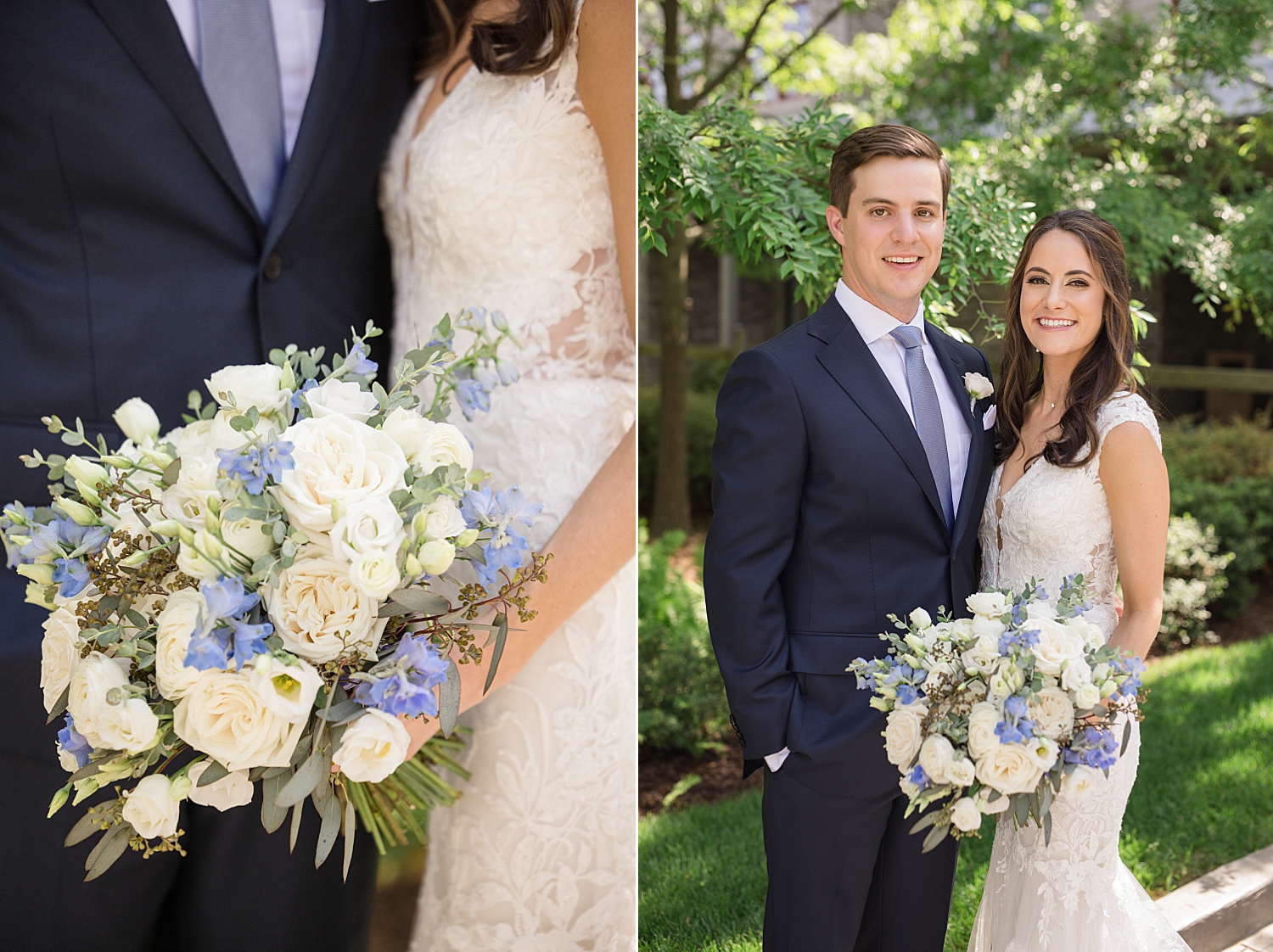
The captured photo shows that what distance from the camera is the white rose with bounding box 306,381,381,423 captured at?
58.3 inches

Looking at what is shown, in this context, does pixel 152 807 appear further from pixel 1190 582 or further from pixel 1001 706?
pixel 1190 582

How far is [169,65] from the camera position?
6.27 ft

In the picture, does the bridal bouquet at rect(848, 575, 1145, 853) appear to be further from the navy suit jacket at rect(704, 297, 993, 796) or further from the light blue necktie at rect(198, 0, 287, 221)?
the light blue necktie at rect(198, 0, 287, 221)

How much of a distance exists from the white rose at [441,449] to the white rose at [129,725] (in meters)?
0.48

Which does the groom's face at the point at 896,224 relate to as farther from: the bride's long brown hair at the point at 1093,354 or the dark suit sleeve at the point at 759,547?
the bride's long brown hair at the point at 1093,354

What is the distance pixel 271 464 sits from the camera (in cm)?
133

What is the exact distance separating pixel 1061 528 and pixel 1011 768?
3.00ft

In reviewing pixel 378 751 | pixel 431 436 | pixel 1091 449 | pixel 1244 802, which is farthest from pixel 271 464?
pixel 1244 802

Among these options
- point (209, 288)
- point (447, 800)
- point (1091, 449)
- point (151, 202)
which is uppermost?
point (151, 202)

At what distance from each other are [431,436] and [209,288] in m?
0.82

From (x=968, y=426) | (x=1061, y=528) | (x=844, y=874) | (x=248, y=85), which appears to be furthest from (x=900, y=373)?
(x=248, y=85)

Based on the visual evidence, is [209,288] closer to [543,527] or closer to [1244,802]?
[543,527]

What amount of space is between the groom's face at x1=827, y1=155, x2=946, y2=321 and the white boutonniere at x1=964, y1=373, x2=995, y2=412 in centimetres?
25

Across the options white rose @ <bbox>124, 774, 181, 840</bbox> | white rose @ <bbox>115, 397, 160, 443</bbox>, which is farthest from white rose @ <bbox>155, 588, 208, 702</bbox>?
white rose @ <bbox>115, 397, 160, 443</bbox>
